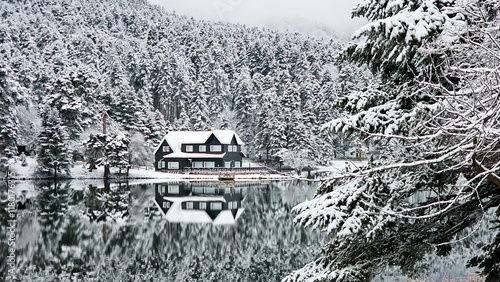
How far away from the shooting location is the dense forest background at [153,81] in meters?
57.6

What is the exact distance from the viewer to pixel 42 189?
A: 39500 millimetres

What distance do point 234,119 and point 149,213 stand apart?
59415 millimetres

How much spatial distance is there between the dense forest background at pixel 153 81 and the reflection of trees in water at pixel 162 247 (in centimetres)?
2459

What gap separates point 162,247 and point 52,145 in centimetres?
3288

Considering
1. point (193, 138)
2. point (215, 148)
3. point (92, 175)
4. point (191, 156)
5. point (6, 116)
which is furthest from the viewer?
point (193, 138)

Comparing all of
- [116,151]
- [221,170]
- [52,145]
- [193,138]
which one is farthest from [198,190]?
[193,138]

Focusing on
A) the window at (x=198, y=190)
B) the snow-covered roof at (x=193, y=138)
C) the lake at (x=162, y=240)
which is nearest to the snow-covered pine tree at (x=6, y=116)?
the lake at (x=162, y=240)

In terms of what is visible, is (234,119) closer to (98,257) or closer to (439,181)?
(98,257)

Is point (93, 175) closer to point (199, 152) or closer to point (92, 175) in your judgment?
point (92, 175)

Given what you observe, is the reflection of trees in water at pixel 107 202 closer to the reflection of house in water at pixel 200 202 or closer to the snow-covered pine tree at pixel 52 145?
the reflection of house in water at pixel 200 202

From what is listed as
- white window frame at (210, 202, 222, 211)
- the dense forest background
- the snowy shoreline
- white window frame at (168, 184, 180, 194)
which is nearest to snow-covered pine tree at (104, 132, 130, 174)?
the snowy shoreline

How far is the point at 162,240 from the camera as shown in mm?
21141

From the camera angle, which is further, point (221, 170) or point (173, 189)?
point (221, 170)

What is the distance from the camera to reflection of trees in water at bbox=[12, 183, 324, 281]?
53.3ft
